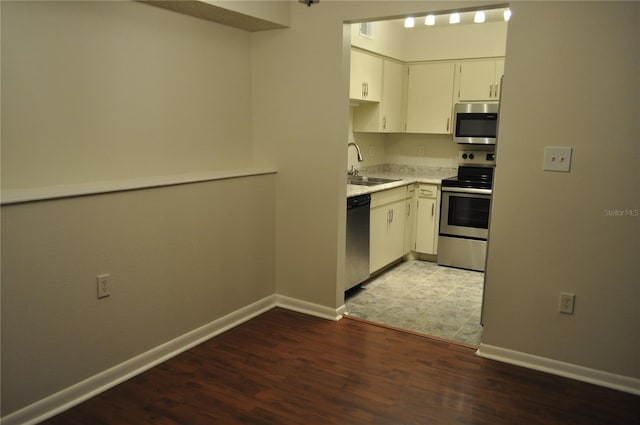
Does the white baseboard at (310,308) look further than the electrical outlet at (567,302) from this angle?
Yes

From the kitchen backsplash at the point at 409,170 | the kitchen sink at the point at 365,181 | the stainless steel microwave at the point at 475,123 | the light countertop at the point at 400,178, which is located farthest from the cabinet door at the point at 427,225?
the stainless steel microwave at the point at 475,123

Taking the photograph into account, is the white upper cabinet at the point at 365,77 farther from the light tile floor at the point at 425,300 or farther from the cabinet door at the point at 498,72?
the light tile floor at the point at 425,300

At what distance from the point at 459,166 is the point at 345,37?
268cm

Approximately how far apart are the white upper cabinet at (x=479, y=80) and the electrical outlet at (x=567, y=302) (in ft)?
9.07

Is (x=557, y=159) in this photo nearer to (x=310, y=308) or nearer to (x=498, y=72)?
(x=310, y=308)

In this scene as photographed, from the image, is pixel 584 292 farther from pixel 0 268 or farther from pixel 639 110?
pixel 0 268

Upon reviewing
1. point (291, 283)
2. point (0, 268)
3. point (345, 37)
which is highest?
point (345, 37)

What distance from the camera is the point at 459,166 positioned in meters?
5.39

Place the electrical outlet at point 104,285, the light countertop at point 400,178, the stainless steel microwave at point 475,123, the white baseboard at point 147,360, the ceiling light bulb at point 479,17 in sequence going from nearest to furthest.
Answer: the white baseboard at point 147,360 → the electrical outlet at point 104,285 → the light countertop at point 400,178 → the ceiling light bulb at point 479,17 → the stainless steel microwave at point 475,123

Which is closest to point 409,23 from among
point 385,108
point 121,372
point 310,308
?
point 385,108

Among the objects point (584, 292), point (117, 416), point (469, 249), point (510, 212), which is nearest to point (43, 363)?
point (117, 416)

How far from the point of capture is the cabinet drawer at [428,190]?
5074mm

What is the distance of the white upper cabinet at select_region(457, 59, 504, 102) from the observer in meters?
4.87

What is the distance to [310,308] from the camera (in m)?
3.60
